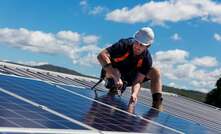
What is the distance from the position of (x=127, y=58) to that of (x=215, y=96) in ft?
176

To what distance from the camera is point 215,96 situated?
65.6 meters

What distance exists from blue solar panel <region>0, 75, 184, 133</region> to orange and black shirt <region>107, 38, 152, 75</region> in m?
1.71

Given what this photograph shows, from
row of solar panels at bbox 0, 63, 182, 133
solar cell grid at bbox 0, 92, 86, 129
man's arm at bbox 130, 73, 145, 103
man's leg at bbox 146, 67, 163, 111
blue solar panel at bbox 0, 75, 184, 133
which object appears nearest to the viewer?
solar cell grid at bbox 0, 92, 86, 129

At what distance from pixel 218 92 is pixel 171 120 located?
54.7 m

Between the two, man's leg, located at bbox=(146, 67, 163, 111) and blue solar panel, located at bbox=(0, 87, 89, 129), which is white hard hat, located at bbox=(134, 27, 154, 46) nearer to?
man's leg, located at bbox=(146, 67, 163, 111)

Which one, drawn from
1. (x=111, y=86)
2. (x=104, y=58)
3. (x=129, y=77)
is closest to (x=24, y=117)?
(x=104, y=58)

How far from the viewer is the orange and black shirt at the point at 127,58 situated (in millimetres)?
13141

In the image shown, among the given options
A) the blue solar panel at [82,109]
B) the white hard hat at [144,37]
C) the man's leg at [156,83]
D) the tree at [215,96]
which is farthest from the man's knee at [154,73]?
the tree at [215,96]

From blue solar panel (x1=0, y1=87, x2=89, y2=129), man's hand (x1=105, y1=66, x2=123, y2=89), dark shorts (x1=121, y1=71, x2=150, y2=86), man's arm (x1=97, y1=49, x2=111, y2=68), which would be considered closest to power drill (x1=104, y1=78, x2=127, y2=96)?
dark shorts (x1=121, y1=71, x2=150, y2=86)

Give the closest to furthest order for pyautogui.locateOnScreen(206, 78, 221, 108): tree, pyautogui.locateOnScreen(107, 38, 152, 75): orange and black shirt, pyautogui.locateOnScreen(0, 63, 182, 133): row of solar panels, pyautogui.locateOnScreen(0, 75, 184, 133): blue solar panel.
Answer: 1. pyautogui.locateOnScreen(0, 63, 182, 133): row of solar panels
2. pyautogui.locateOnScreen(0, 75, 184, 133): blue solar panel
3. pyautogui.locateOnScreen(107, 38, 152, 75): orange and black shirt
4. pyautogui.locateOnScreen(206, 78, 221, 108): tree

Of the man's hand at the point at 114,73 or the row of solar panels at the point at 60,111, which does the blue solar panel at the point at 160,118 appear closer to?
the row of solar panels at the point at 60,111

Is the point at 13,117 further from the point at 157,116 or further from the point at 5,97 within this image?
the point at 157,116

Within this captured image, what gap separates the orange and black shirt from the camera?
13141 millimetres

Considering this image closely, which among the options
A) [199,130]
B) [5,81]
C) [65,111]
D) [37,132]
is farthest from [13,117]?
[199,130]
